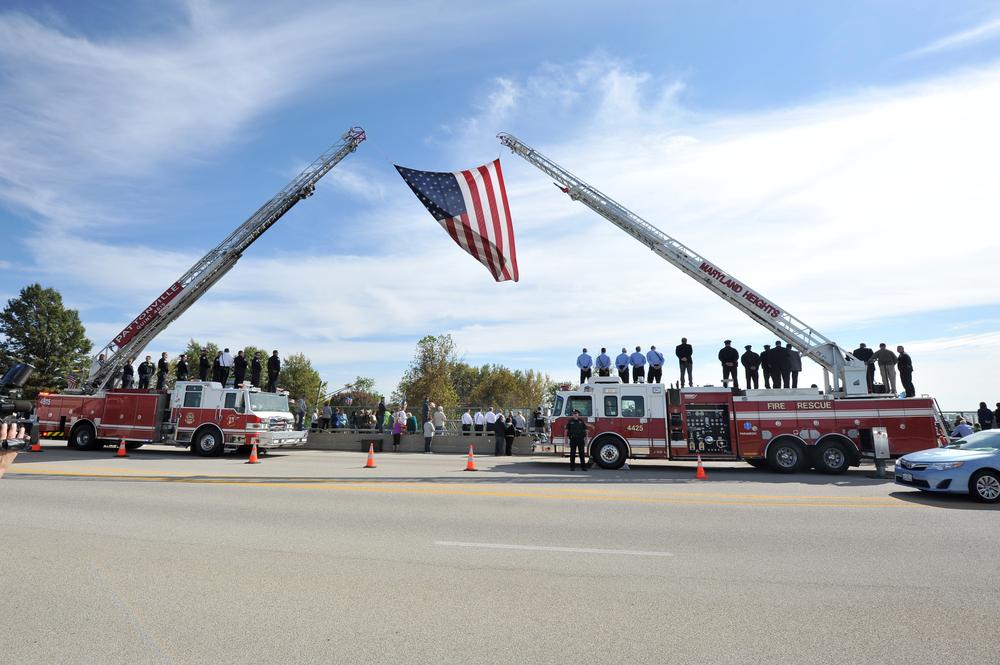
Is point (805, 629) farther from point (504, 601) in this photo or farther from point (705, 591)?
point (504, 601)

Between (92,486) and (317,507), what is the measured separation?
18.6 feet

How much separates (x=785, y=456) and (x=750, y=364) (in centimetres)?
345

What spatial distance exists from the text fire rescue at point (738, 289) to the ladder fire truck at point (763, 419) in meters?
0.03

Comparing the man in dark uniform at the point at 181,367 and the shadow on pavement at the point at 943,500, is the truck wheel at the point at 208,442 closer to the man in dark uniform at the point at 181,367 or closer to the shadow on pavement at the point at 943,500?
the man in dark uniform at the point at 181,367

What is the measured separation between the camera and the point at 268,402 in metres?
19.3

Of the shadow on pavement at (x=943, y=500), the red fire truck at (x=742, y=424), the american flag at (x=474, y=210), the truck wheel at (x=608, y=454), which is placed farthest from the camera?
the american flag at (x=474, y=210)

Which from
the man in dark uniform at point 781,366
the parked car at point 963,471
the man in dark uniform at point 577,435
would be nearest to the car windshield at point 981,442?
the parked car at point 963,471

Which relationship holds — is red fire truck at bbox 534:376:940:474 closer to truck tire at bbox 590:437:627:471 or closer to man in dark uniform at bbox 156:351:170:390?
truck tire at bbox 590:437:627:471

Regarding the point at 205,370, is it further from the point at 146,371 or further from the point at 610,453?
the point at 610,453

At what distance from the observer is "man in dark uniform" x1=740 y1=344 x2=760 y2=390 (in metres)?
18.0

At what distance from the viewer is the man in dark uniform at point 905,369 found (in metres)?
16.7

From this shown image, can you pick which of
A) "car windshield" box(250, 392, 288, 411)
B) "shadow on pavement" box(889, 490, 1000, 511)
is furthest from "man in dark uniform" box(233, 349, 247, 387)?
"shadow on pavement" box(889, 490, 1000, 511)

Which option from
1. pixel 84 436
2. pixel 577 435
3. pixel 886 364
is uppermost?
pixel 886 364

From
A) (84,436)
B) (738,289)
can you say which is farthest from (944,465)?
(84,436)
